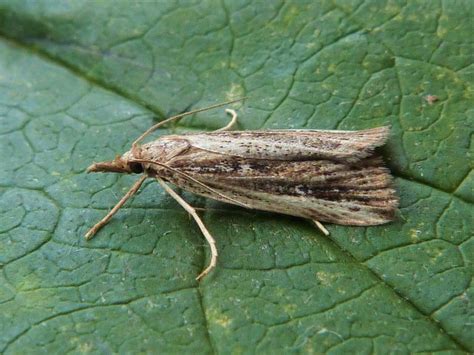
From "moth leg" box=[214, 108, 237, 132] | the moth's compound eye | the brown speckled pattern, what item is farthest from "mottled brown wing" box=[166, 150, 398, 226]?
"moth leg" box=[214, 108, 237, 132]

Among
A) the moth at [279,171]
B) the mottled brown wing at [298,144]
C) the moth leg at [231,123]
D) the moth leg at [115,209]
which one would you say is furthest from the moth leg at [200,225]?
the moth leg at [231,123]

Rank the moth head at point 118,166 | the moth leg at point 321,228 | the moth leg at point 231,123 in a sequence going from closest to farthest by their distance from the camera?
1. the moth leg at point 321,228
2. the moth head at point 118,166
3. the moth leg at point 231,123

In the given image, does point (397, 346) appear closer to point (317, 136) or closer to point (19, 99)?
point (317, 136)

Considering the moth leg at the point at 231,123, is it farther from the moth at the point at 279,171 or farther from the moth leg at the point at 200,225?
the moth leg at the point at 200,225

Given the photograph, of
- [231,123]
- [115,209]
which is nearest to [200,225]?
[115,209]

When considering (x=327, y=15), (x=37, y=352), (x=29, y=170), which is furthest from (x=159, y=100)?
(x=37, y=352)

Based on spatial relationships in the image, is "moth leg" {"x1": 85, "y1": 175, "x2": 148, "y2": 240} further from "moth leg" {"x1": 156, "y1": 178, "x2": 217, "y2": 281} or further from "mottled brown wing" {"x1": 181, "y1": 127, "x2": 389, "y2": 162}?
"mottled brown wing" {"x1": 181, "y1": 127, "x2": 389, "y2": 162}
